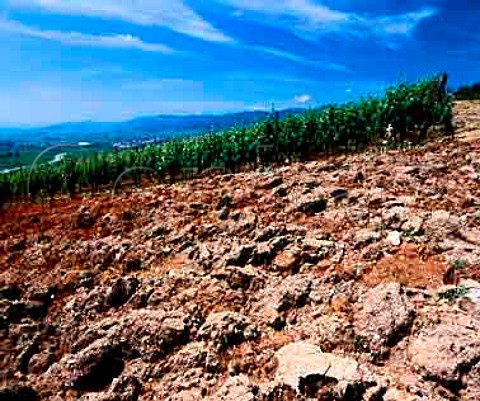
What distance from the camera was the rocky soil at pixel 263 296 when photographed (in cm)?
774

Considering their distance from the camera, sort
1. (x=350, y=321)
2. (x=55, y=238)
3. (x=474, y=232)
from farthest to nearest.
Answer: (x=55, y=238)
(x=474, y=232)
(x=350, y=321)

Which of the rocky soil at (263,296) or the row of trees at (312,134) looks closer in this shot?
the rocky soil at (263,296)

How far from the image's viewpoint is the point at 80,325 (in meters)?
10.8

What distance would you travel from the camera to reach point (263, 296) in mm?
10125

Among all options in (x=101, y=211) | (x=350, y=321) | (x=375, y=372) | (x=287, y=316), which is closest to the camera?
(x=375, y=372)

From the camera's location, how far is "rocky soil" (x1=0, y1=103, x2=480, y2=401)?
7.74 m

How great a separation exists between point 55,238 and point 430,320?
36.0 feet

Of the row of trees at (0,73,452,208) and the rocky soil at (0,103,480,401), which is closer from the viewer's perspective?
the rocky soil at (0,103,480,401)

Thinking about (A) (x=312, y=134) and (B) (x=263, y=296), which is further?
(A) (x=312, y=134)

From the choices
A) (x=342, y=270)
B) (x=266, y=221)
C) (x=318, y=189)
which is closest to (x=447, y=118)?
(x=318, y=189)

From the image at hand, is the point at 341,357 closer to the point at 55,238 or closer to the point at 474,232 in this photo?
the point at 474,232

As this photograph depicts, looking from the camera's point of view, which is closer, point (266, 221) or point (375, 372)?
point (375, 372)

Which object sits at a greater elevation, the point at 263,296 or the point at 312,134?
the point at 312,134

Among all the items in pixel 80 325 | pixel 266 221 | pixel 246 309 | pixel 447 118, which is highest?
pixel 447 118
